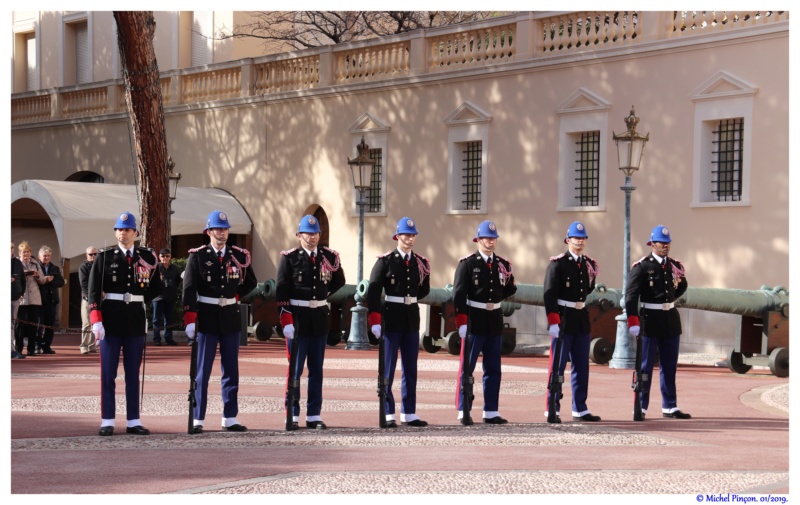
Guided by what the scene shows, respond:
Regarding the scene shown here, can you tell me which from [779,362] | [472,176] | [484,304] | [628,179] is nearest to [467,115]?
[472,176]

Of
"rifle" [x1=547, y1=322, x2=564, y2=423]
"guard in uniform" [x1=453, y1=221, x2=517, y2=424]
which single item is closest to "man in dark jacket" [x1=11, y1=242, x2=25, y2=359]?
"guard in uniform" [x1=453, y1=221, x2=517, y2=424]

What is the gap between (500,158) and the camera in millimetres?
28594

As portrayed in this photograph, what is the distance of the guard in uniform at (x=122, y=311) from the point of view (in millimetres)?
12484

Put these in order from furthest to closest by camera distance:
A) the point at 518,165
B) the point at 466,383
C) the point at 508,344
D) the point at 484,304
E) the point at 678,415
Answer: the point at 518,165
the point at 508,344
the point at 678,415
the point at 484,304
the point at 466,383

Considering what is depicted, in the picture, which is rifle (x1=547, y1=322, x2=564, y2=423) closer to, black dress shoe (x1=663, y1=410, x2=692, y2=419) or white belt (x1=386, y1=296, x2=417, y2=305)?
black dress shoe (x1=663, y1=410, x2=692, y2=419)

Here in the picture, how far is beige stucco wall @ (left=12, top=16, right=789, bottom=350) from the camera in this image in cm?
2409

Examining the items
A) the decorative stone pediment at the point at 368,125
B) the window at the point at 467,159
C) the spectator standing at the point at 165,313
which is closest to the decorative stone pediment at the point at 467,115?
the window at the point at 467,159

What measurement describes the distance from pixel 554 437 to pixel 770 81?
1325 centimetres

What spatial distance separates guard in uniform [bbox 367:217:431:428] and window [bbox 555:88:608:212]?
13416 mm

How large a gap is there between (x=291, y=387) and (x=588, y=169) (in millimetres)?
15240

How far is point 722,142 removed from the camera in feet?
81.8

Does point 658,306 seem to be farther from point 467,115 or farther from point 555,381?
point 467,115

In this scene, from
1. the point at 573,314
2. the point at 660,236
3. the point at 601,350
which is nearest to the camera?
the point at 573,314

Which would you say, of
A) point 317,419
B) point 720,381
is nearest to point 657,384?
point 720,381
